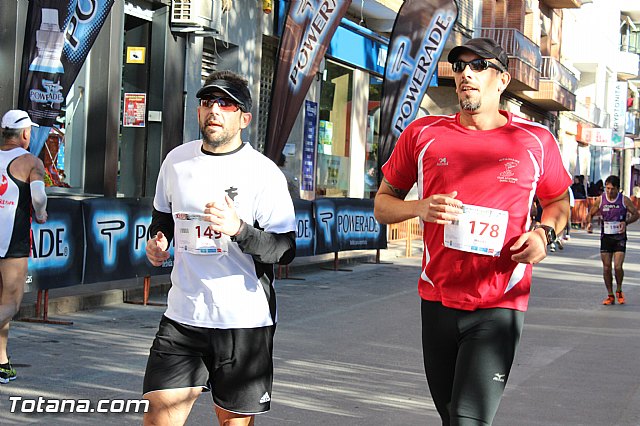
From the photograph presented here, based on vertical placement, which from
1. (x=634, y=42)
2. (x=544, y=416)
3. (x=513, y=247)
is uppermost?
(x=634, y=42)

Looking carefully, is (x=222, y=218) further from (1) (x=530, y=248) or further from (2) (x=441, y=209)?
(1) (x=530, y=248)

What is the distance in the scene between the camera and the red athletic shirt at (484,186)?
4.69 metres

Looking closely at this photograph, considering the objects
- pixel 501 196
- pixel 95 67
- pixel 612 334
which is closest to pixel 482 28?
pixel 95 67

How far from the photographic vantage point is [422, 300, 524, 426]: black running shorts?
4.53 metres

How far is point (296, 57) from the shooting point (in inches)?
700

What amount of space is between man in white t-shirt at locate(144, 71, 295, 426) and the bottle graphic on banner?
8845mm

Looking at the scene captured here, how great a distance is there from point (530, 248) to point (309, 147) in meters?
18.4

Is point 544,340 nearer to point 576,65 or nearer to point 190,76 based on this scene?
point 190,76

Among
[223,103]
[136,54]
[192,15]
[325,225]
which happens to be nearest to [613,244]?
[325,225]

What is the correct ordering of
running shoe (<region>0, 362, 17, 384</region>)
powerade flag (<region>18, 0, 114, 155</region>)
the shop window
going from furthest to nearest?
the shop window < powerade flag (<region>18, 0, 114, 155</region>) < running shoe (<region>0, 362, 17, 384</region>)

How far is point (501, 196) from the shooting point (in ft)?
15.5

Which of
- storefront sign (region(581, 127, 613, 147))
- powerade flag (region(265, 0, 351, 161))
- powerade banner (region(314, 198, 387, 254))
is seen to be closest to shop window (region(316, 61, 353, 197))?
powerade banner (region(314, 198, 387, 254))

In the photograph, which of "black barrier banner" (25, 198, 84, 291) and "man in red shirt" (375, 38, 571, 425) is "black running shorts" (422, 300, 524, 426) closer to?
"man in red shirt" (375, 38, 571, 425)

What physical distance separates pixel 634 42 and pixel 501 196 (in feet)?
259
